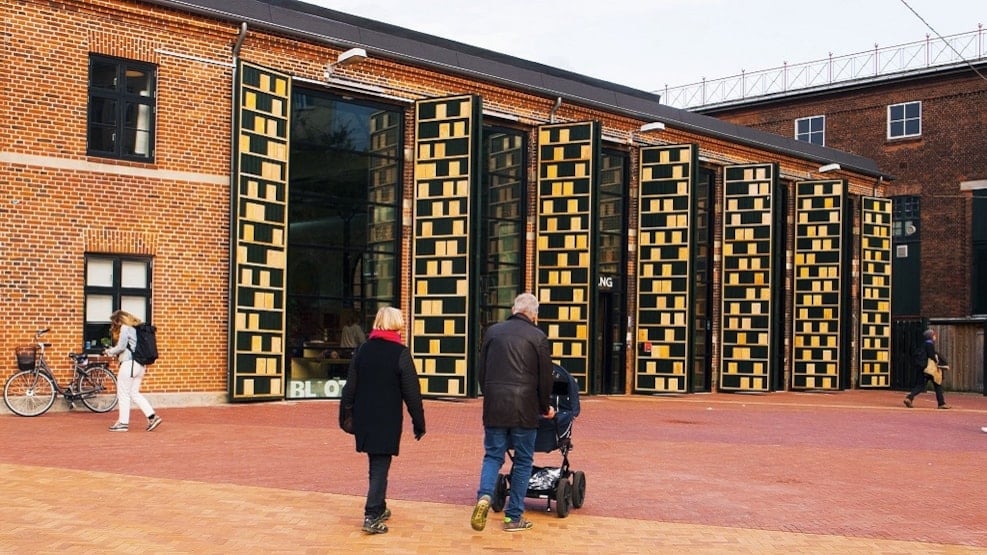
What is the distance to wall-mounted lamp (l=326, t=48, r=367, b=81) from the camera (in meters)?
19.0

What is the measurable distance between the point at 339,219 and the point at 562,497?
12.5 metres

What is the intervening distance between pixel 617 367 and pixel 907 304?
1783 cm

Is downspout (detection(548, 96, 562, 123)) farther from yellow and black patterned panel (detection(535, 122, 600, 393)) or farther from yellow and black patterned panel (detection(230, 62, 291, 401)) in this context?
yellow and black patterned panel (detection(230, 62, 291, 401))

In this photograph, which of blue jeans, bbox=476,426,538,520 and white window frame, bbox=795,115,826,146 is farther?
white window frame, bbox=795,115,826,146

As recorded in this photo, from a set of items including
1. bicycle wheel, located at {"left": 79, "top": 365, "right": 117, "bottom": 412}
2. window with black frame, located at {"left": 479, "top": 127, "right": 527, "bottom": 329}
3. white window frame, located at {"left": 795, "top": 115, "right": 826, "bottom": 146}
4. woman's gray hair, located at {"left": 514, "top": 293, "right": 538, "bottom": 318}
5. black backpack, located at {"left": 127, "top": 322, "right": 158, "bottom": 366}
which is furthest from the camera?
white window frame, located at {"left": 795, "top": 115, "right": 826, "bottom": 146}

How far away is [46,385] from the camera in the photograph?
15555 millimetres

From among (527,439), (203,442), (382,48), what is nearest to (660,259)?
(382,48)

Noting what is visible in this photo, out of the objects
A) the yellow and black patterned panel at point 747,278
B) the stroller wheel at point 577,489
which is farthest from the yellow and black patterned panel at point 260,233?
the yellow and black patterned panel at point 747,278

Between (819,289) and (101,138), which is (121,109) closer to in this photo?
(101,138)

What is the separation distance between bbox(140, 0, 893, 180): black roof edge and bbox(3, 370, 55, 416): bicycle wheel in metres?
6.34

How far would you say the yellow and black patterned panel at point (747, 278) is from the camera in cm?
2809

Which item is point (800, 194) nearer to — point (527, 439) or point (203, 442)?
point (203, 442)

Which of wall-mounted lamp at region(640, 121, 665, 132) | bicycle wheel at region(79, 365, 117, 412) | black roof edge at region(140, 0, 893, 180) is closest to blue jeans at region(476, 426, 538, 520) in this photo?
bicycle wheel at region(79, 365, 117, 412)

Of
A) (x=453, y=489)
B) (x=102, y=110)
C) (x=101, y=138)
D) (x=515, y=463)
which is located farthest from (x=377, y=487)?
(x=102, y=110)
